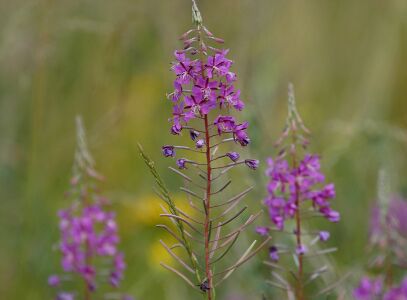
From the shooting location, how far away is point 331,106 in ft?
16.5

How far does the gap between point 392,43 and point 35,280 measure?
2.57 meters

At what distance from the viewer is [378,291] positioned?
90.2 inches

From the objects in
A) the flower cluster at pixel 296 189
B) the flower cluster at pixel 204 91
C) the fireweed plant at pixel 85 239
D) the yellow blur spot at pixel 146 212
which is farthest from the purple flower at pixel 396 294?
the yellow blur spot at pixel 146 212

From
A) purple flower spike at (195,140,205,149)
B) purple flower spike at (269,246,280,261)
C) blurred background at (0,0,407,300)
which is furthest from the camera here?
blurred background at (0,0,407,300)

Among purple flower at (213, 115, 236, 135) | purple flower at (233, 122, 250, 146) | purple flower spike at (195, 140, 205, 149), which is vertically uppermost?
purple flower at (213, 115, 236, 135)

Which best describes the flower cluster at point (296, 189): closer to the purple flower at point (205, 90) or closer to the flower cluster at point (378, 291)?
the purple flower at point (205, 90)

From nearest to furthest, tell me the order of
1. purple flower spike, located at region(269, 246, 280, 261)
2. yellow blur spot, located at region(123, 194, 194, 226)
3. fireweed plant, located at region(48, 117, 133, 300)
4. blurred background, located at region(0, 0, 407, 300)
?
purple flower spike, located at region(269, 246, 280, 261), fireweed plant, located at region(48, 117, 133, 300), blurred background, located at region(0, 0, 407, 300), yellow blur spot, located at region(123, 194, 194, 226)

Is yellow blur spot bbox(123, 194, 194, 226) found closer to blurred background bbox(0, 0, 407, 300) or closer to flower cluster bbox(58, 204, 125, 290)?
blurred background bbox(0, 0, 407, 300)

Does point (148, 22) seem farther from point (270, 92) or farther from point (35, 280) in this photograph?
point (35, 280)

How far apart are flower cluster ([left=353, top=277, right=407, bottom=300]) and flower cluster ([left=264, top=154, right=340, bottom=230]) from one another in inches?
17.9

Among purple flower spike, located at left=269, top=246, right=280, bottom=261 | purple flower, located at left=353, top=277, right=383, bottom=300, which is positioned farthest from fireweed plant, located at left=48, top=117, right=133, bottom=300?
purple flower, located at left=353, top=277, right=383, bottom=300

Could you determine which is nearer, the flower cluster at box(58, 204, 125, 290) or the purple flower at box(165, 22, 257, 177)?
the purple flower at box(165, 22, 257, 177)

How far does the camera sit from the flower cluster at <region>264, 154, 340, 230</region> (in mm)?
1860

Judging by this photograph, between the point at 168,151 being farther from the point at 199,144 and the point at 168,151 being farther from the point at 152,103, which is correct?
the point at 152,103
